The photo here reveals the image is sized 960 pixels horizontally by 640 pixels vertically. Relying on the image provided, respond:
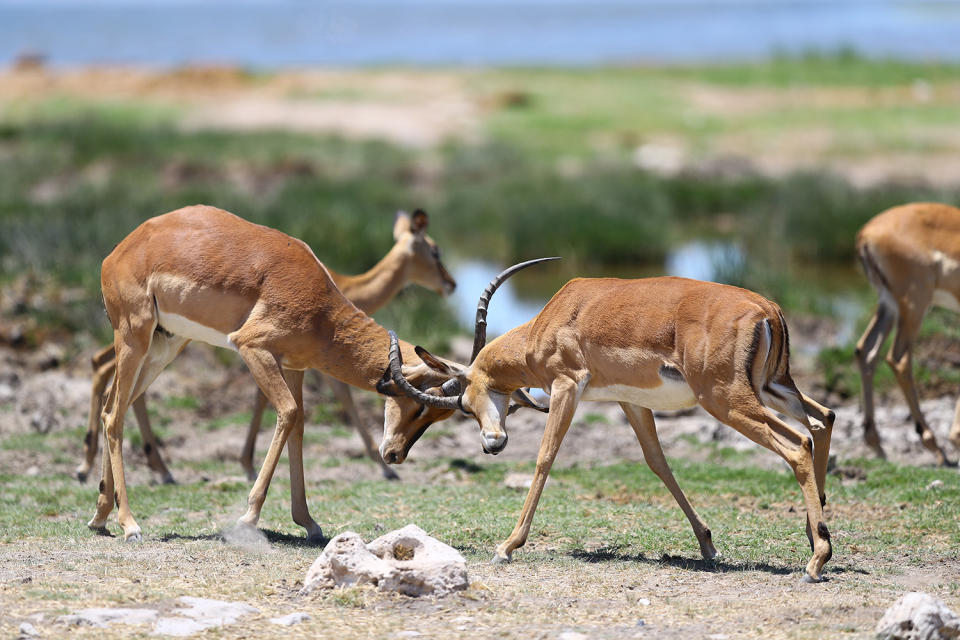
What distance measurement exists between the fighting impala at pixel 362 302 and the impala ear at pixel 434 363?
8.29 feet

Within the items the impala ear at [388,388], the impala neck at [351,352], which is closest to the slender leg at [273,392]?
the impala neck at [351,352]

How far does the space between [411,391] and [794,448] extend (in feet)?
7.61

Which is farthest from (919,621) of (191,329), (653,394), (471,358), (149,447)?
(149,447)

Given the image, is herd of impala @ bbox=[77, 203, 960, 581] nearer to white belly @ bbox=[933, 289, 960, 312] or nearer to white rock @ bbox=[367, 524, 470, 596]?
white rock @ bbox=[367, 524, 470, 596]

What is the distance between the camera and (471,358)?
836cm

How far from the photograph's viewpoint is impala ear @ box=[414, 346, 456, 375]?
8156 mm

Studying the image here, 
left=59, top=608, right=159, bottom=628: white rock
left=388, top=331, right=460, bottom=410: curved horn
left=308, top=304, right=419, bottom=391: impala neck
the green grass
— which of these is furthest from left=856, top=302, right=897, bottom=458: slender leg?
left=59, top=608, right=159, bottom=628: white rock

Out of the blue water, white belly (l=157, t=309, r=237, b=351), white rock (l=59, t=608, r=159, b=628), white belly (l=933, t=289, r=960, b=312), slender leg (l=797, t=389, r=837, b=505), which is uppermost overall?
white belly (l=157, t=309, r=237, b=351)

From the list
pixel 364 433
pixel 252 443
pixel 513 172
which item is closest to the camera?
pixel 252 443

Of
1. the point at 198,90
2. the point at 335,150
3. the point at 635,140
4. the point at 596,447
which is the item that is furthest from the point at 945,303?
the point at 198,90

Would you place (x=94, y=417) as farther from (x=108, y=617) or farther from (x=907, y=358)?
(x=907, y=358)

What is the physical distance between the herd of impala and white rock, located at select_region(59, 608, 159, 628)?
1.85 m

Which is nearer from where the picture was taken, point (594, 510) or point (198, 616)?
point (198, 616)

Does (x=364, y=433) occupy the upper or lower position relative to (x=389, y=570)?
lower
